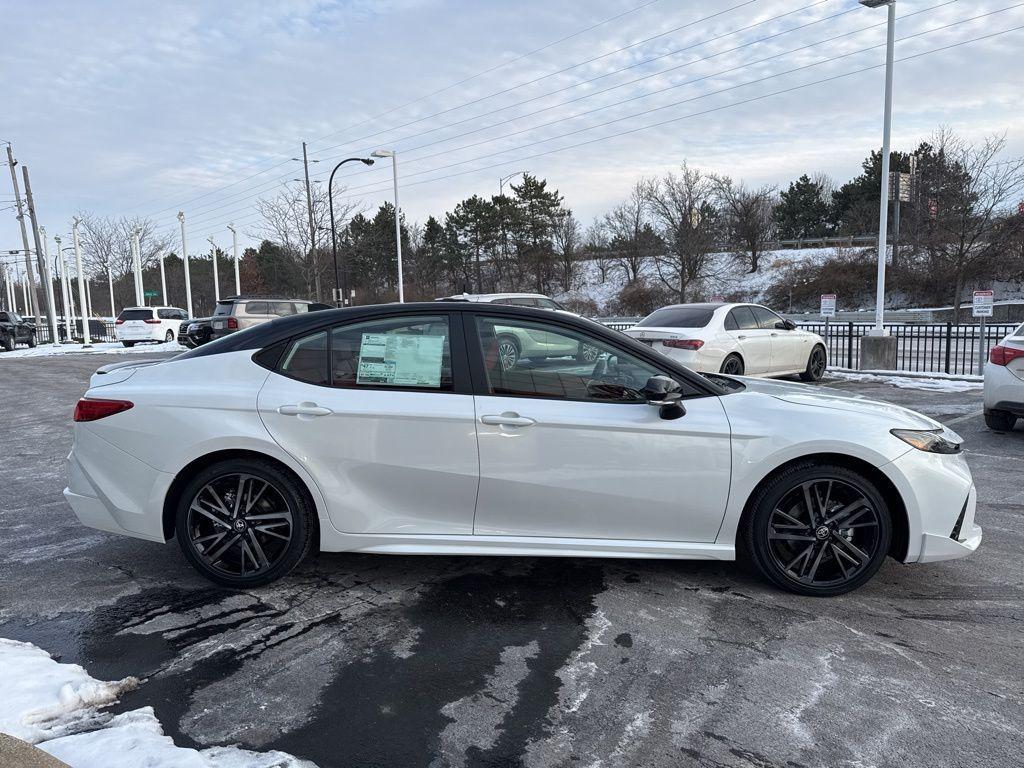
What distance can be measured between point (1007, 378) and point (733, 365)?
4.61 m

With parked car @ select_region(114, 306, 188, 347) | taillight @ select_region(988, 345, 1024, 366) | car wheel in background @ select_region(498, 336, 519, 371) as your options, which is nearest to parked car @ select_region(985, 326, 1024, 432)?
taillight @ select_region(988, 345, 1024, 366)

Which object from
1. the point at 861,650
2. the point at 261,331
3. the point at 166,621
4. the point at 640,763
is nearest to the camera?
the point at 640,763

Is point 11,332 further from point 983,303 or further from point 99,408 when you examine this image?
point 983,303

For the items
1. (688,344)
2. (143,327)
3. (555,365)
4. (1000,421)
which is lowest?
(1000,421)

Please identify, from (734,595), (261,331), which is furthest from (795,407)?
Answer: (261,331)

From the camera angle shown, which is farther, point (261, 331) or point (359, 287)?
point (359, 287)

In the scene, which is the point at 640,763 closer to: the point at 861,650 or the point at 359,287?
the point at 861,650

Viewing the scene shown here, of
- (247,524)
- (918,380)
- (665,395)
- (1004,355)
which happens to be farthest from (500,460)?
(918,380)

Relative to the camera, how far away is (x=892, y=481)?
11.9 ft

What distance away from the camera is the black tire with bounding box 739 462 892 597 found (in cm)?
366

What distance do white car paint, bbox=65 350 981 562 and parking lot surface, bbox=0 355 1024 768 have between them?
1.07ft

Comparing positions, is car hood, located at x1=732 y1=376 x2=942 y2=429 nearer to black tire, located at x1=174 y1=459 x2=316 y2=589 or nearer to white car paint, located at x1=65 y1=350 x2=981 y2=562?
white car paint, located at x1=65 y1=350 x2=981 y2=562

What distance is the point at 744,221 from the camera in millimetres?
53188

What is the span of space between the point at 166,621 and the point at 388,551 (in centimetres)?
113
